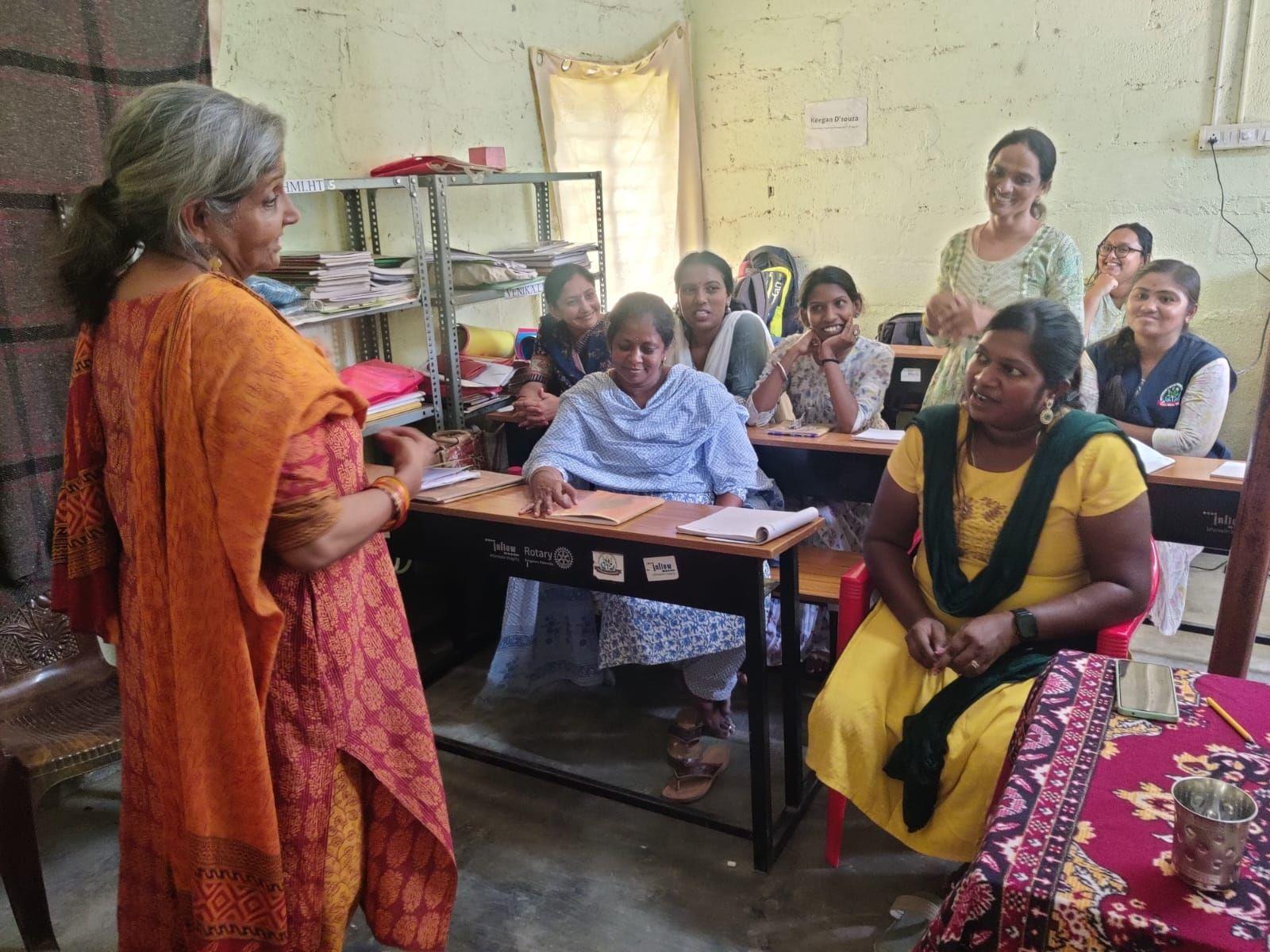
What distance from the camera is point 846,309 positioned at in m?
3.07

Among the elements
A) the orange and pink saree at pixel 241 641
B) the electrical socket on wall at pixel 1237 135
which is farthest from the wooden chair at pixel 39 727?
the electrical socket on wall at pixel 1237 135

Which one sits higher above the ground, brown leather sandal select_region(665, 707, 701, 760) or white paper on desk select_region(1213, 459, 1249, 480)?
white paper on desk select_region(1213, 459, 1249, 480)

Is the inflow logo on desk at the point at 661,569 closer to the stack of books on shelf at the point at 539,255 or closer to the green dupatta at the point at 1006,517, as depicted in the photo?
the green dupatta at the point at 1006,517

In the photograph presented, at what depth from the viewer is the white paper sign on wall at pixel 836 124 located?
5.01 meters

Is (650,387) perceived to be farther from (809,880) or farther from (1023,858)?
(1023,858)

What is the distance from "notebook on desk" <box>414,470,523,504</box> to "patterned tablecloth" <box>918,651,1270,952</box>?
1.59 m

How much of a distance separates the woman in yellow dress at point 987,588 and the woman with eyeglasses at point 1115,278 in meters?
2.60

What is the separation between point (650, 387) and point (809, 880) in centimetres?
133

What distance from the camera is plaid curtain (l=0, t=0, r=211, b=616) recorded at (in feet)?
7.05

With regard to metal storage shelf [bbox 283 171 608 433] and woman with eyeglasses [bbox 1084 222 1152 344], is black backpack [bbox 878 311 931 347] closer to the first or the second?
woman with eyeglasses [bbox 1084 222 1152 344]

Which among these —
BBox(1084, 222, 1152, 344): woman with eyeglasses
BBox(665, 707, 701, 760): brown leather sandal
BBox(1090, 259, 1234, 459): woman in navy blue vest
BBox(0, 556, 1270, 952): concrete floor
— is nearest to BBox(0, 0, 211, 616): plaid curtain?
BBox(0, 556, 1270, 952): concrete floor

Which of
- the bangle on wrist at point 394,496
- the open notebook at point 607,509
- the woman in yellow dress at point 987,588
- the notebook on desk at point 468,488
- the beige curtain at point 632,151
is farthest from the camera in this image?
the beige curtain at point 632,151

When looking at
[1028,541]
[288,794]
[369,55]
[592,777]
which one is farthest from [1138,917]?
[369,55]

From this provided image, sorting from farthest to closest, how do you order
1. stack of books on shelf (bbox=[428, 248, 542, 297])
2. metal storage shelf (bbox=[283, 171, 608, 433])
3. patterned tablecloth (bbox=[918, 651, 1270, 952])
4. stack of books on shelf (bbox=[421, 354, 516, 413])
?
stack of books on shelf (bbox=[421, 354, 516, 413]) < stack of books on shelf (bbox=[428, 248, 542, 297]) < metal storage shelf (bbox=[283, 171, 608, 433]) < patterned tablecloth (bbox=[918, 651, 1270, 952])
